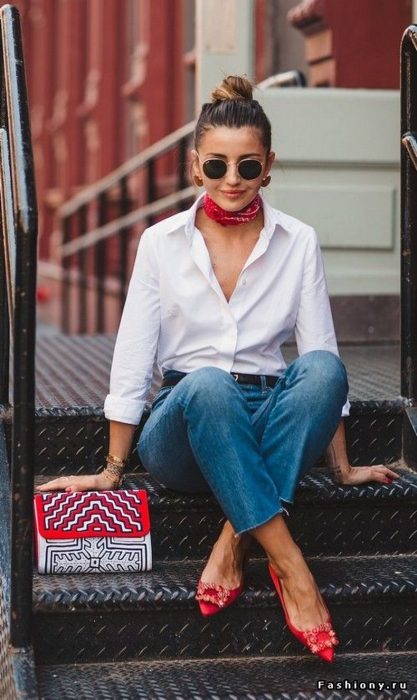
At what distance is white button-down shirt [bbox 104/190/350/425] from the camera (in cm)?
317

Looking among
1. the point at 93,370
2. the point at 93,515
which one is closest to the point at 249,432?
the point at 93,515

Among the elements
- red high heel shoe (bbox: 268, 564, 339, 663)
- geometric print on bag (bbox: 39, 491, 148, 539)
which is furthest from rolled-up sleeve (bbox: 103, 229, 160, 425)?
red high heel shoe (bbox: 268, 564, 339, 663)

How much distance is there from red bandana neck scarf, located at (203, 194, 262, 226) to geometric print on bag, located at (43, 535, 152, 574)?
0.80 meters

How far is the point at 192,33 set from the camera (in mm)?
10445

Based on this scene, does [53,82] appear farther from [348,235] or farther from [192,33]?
[348,235]

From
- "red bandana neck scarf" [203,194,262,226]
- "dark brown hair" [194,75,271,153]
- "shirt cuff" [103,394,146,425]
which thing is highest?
"dark brown hair" [194,75,271,153]

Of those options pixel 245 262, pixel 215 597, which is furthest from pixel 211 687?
pixel 245 262

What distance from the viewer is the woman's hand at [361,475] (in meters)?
3.35

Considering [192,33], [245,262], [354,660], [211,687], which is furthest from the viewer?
[192,33]

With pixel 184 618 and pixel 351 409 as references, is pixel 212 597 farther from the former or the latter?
pixel 351 409

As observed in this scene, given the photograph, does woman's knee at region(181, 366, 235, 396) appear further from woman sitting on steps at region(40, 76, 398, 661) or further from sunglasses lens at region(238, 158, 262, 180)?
sunglasses lens at region(238, 158, 262, 180)

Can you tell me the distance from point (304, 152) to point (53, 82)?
551 inches

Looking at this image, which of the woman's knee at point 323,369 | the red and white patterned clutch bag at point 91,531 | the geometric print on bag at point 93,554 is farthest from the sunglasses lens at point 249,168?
the geometric print on bag at point 93,554

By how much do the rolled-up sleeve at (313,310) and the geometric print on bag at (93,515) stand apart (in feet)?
1.89
